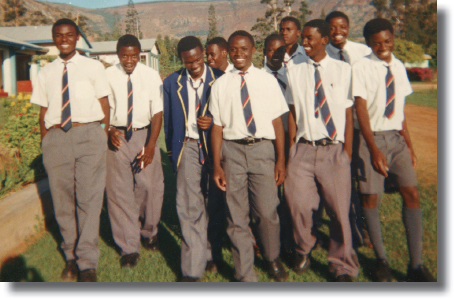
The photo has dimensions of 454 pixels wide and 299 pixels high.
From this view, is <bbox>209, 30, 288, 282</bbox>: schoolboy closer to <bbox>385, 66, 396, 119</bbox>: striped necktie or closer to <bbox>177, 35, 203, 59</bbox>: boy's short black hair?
<bbox>177, 35, 203, 59</bbox>: boy's short black hair

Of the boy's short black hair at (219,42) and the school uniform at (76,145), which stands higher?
the boy's short black hair at (219,42)

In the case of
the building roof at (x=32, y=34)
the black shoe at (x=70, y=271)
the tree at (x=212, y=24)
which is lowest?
the black shoe at (x=70, y=271)

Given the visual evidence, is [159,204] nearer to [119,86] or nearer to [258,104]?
[119,86]

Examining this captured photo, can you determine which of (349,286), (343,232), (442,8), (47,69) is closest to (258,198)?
(343,232)

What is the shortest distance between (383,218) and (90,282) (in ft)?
11.2

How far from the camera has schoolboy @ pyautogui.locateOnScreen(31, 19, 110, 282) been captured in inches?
132

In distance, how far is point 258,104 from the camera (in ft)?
10.3

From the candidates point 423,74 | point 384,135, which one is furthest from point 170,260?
point 423,74

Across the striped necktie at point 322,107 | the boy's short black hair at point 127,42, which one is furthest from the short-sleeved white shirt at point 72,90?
the striped necktie at point 322,107

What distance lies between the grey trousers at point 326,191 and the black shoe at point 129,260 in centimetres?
164

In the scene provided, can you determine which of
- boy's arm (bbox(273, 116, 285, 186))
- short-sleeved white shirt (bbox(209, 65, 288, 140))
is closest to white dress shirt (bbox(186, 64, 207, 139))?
short-sleeved white shirt (bbox(209, 65, 288, 140))

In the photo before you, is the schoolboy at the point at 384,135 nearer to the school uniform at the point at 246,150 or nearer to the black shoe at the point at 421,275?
the black shoe at the point at 421,275

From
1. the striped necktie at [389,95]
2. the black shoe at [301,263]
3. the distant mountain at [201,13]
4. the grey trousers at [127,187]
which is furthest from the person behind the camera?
the distant mountain at [201,13]

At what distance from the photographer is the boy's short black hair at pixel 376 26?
10.5 ft
